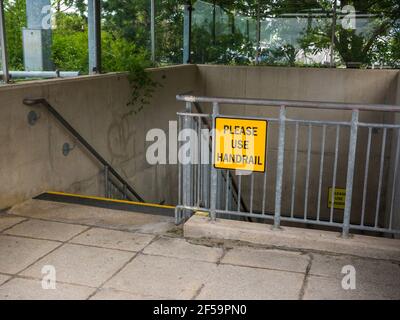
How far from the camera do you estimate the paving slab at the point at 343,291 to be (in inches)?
120

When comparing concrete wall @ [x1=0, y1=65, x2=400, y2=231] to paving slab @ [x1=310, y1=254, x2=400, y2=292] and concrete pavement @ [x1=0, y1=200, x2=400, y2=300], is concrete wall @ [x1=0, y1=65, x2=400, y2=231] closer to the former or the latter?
concrete pavement @ [x1=0, y1=200, x2=400, y2=300]

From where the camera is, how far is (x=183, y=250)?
12.3 feet

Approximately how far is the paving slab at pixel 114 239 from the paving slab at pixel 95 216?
0.37ft

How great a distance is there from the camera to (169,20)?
1005 centimetres

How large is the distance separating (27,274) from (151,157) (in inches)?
210

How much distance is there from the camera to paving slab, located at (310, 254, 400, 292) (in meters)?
3.29

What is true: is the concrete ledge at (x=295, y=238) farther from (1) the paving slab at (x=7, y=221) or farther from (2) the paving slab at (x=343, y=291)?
(1) the paving slab at (x=7, y=221)

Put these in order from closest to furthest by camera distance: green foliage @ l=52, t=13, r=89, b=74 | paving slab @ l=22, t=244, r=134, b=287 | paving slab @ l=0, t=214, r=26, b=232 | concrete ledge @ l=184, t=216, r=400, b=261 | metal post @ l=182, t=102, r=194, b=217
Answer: paving slab @ l=22, t=244, r=134, b=287, concrete ledge @ l=184, t=216, r=400, b=261, metal post @ l=182, t=102, r=194, b=217, paving slab @ l=0, t=214, r=26, b=232, green foliage @ l=52, t=13, r=89, b=74

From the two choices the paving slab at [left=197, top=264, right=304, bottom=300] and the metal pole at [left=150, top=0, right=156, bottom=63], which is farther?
the metal pole at [left=150, top=0, right=156, bottom=63]

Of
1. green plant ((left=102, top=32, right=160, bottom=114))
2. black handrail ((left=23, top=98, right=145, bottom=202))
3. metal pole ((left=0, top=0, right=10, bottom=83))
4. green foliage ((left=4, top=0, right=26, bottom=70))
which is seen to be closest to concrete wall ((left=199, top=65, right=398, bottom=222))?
green plant ((left=102, top=32, right=160, bottom=114))

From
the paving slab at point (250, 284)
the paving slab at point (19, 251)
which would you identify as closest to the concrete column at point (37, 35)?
the paving slab at point (19, 251)

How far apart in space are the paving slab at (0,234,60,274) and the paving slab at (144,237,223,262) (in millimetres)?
807

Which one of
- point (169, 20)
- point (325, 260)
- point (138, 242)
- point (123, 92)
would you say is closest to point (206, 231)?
point (138, 242)
